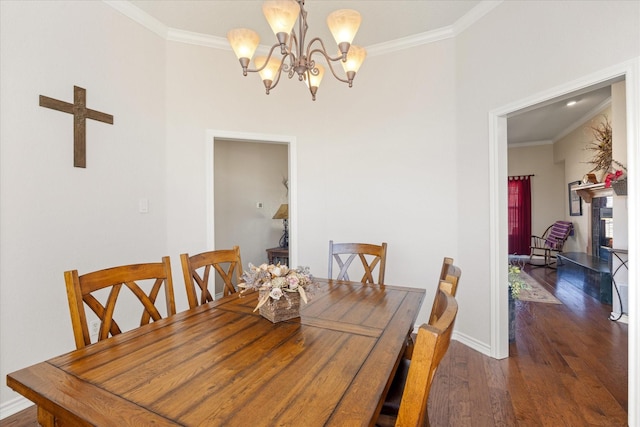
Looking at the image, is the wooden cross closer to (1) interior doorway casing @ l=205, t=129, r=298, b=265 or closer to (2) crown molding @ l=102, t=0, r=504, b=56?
(2) crown molding @ l=102, t=0, r=504, b=56

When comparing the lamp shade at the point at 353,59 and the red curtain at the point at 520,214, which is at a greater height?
the lamp shade at the point at 353,59

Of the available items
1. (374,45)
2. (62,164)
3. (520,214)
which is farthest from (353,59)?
(520,214)

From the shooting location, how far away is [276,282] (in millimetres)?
1370

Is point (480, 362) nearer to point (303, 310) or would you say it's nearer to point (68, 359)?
point (303, 310)

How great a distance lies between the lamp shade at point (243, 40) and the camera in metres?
1.74

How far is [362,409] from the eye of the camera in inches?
31.1

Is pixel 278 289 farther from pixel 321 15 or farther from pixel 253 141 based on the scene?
pixel 321 15

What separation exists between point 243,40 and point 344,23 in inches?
22.7

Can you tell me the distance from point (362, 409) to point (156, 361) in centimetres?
71

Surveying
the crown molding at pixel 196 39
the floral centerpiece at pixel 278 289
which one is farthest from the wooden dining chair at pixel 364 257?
the crown molding at pixel 196 39

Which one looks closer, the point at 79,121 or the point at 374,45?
the point at 79,121

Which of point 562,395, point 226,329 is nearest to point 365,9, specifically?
point 226,329

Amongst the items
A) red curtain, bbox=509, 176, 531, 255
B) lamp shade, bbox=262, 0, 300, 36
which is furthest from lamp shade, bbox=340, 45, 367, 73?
red curtain, bbox=509, 176, 531, 255

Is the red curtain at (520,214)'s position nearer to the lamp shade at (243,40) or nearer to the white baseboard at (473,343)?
the white baseboard at (473,343)
